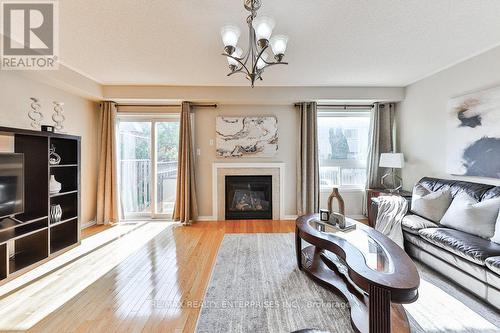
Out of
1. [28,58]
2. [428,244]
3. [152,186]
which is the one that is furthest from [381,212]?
[28,58]

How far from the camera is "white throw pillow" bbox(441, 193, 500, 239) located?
2125mm

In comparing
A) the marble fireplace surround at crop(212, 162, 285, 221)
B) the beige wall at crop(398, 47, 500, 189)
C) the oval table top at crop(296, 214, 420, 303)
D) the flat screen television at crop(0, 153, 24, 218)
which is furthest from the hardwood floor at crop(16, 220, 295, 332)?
the beige wall at crop(398, 47, 500, 189)

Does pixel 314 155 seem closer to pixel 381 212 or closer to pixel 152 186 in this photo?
pixel 381 212

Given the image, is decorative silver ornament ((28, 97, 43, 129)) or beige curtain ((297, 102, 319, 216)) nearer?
decorative silver ornament ((28, 97, 43, 129))

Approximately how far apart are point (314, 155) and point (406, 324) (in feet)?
9.80

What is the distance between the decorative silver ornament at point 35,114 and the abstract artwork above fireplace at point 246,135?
8.44 feet

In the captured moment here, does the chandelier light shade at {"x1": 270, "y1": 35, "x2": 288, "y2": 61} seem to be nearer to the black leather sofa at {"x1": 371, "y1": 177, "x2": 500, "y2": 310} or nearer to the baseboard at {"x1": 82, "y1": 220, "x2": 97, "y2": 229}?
the black leather sofa at {"x1": 371, "y1": 177, "x2": 500, "y2": 310}

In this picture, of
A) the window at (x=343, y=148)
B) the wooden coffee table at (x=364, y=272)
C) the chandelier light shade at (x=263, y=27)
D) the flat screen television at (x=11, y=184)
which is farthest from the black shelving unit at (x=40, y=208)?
the window at (x=343, y=148)

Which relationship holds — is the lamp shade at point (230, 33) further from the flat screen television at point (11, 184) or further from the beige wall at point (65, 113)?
the beige wall at point (65, 113)

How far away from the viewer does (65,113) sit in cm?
340

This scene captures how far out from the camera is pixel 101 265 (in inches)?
99.3

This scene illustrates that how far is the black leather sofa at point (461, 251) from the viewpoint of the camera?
1.76m

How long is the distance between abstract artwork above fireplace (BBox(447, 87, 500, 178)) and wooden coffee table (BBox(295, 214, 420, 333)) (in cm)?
185

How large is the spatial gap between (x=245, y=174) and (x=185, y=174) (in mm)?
1163
